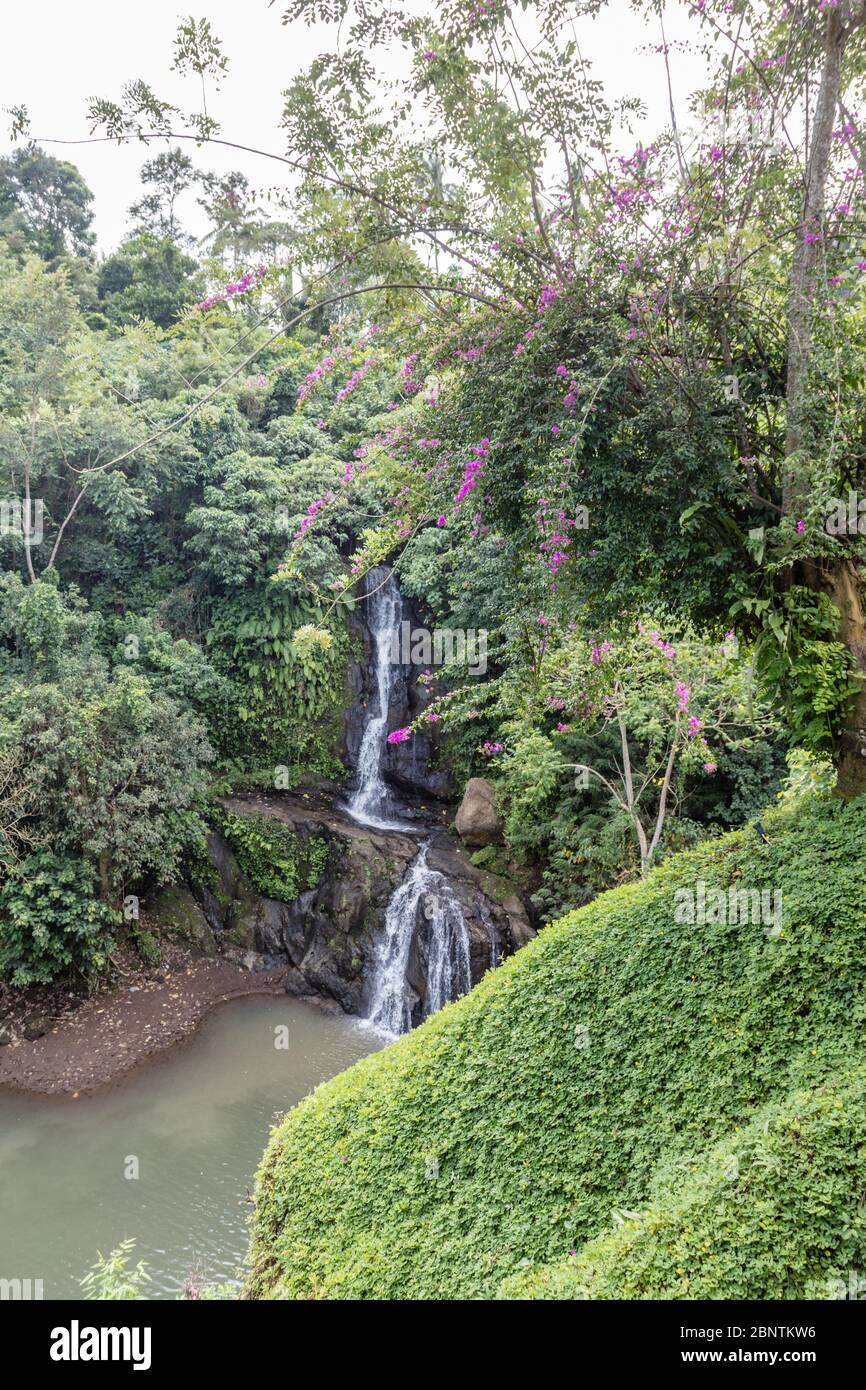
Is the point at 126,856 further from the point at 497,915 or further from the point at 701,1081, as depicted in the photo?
the point at 701,1081

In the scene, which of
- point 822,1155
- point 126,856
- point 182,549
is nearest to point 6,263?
point 182,549

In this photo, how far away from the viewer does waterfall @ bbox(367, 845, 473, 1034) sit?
10.2 m

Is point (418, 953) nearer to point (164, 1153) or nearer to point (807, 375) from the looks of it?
point (164, 1153)

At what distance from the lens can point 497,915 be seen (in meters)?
10.5

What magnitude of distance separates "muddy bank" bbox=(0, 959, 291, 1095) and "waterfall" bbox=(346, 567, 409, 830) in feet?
10.6

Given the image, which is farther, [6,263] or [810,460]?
[6,263]

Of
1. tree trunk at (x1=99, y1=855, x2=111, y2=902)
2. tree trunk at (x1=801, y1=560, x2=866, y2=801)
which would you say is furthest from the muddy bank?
tree trunk at (x1=801, y1=560, x2=866, y2=801)

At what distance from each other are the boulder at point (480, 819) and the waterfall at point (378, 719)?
5.16 feet

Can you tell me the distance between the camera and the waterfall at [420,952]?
33.6 ft

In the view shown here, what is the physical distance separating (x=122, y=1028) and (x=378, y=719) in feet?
22.1

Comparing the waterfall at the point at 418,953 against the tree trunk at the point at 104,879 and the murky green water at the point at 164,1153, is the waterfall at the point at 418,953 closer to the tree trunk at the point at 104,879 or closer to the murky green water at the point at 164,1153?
the murky green water at the point at 164,1153

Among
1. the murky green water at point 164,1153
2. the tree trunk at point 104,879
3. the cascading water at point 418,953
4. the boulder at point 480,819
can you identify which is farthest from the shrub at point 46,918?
the boulder at point 480,819

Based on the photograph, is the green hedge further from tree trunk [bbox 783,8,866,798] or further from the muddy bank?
the muddy bank
